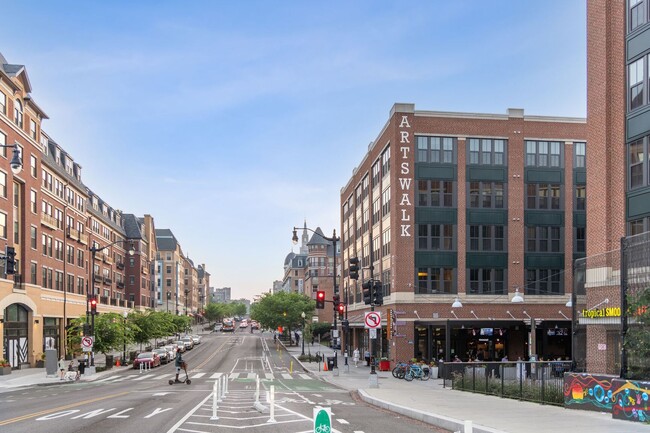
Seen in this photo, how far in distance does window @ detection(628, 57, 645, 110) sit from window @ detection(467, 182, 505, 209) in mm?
22913

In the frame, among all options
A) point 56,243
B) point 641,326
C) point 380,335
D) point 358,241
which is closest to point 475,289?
point 380,335

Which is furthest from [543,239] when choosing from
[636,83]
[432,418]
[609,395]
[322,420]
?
[322,420]

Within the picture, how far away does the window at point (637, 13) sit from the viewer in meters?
29.6

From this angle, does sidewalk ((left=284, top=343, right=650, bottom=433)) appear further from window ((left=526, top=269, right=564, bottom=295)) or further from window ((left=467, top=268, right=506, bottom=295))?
window ((left=526, top=269, right=564, bottom=295))

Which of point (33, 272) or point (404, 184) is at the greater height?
point (404, 184)

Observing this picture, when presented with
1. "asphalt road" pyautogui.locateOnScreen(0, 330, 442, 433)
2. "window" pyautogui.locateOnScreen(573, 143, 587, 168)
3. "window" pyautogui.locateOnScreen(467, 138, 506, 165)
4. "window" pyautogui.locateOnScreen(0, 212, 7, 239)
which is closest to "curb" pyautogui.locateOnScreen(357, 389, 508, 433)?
"asphalt road" pyautogui.locateOnScreen(0, 330, 442, 433)

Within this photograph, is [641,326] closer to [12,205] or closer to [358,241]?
[12,205]

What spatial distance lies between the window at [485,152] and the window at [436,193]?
2.74m

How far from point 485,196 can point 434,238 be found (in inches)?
208

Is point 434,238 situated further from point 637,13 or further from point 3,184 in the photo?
point 3,184

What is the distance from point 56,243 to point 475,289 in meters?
41.0

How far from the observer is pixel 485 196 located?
53.0 metres

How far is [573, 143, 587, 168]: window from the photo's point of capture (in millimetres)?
54250

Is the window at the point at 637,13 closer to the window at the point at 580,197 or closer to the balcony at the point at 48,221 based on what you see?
the window at the point at 580,197
